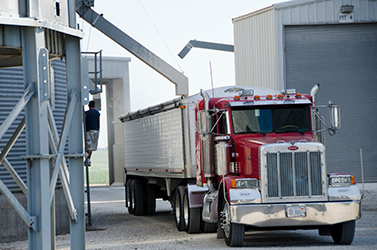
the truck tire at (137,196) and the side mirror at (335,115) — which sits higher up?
the side mirror at (335,115)

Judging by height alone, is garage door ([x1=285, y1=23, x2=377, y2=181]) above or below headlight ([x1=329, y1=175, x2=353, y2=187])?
above

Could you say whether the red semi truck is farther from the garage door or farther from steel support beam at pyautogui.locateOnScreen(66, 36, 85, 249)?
the garage door

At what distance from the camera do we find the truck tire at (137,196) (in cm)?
1805

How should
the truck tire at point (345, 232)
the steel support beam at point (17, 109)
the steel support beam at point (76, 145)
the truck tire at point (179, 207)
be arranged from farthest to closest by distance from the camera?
the truck tire at point (179, 207) < the truck tire at point (345, 232) < the steel support beam at point (76, 145) < the steel support beam at point (17, 109)

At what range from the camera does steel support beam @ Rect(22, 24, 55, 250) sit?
7.39m

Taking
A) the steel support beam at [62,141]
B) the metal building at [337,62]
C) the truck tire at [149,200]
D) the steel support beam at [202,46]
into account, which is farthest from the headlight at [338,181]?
the steel support beam at [202,46]

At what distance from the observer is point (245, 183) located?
10.3 metres

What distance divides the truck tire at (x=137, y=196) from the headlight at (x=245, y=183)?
27.2 feet

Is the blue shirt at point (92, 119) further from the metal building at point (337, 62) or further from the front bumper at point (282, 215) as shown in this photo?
the metal building at point (337, 62)

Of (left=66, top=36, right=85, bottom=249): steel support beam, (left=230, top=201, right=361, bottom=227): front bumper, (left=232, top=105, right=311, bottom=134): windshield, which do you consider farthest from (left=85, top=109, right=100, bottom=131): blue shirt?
(left=66, top=36, right=85, bottom=249): steel support beam

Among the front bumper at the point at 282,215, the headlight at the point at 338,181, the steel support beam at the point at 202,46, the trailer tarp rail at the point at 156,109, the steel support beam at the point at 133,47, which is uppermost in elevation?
the steel support beam at the point at 202,46

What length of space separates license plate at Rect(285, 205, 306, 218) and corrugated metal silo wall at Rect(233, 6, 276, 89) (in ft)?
48.7

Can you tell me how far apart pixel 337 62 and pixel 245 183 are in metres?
16.7

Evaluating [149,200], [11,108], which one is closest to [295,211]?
[11,108]
